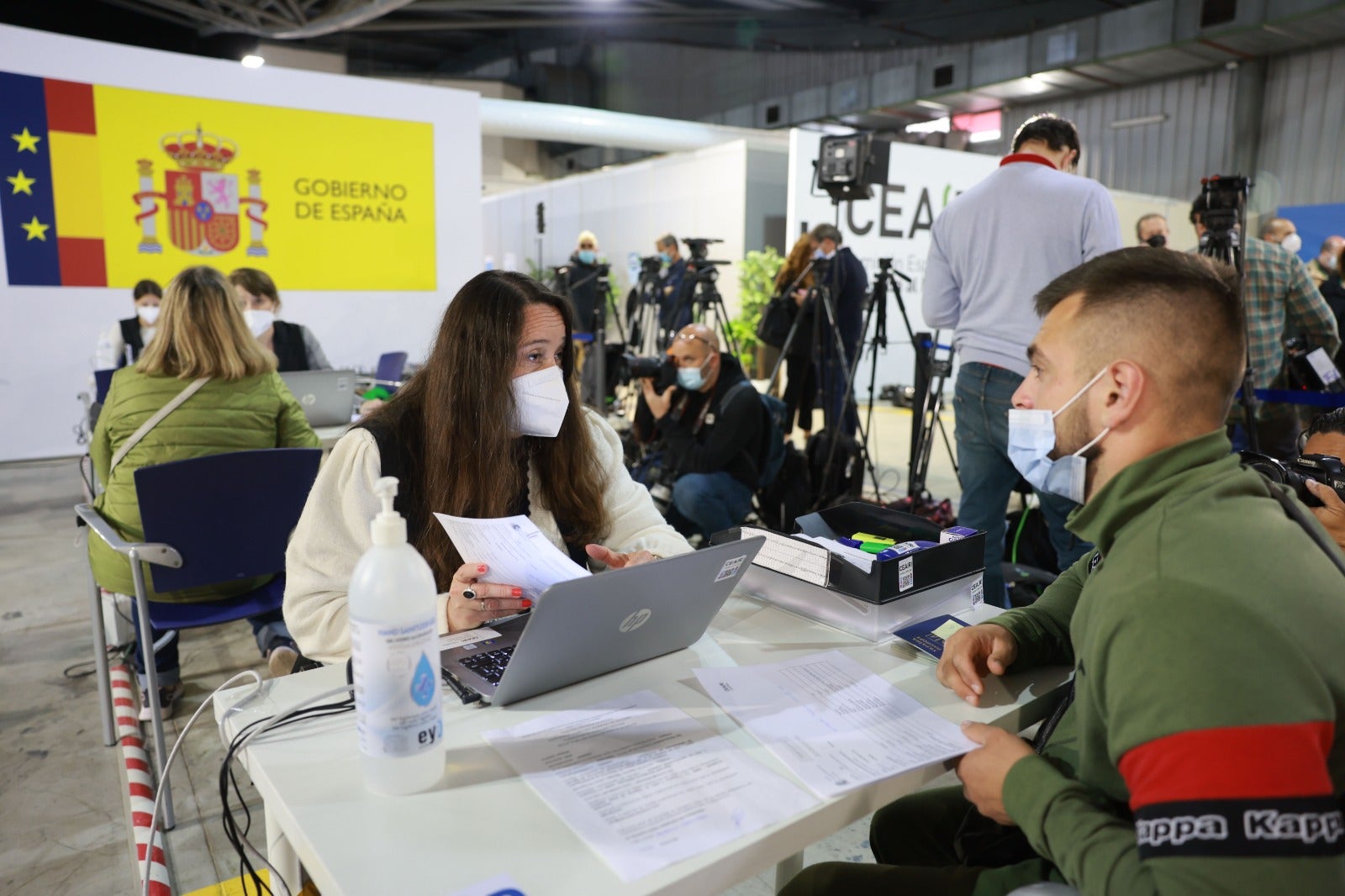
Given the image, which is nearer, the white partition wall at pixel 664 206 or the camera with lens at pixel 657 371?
the camera with lens at pixel 657 371

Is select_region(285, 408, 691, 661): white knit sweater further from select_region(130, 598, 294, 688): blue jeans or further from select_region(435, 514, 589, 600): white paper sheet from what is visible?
select_region(130, 598, 294, 688): blue jeans

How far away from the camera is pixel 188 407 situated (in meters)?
2.35

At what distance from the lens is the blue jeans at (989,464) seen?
256cm

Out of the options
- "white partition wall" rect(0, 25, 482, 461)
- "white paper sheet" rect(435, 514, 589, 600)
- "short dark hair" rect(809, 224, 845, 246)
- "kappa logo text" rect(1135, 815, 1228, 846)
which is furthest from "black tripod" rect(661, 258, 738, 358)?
"kappa logo text" rect(1135, 815, 1228, 846)

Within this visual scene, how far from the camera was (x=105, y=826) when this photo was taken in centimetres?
205

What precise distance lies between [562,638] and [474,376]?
66 cm

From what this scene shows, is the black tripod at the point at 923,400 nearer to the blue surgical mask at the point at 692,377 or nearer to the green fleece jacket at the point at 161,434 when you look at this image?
the blue surgical mask at the point at 692,377

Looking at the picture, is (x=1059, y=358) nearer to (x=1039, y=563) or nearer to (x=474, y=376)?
(x=474, y=376)

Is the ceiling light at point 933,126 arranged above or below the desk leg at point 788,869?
above

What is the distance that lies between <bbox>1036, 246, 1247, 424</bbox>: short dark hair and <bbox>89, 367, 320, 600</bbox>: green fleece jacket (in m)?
1.99

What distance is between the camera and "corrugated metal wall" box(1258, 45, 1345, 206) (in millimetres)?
10906

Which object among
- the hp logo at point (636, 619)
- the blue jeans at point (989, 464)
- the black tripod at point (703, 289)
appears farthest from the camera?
the black tripod at point (703, 289)

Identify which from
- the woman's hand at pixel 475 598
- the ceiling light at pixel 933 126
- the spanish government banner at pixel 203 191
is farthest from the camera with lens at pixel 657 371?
the ceiling light at pixel 933 126

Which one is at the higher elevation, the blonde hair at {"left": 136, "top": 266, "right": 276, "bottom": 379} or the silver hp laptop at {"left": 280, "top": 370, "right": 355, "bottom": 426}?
the blonde hair at {"left": 136, "top": 266, "right": 276, "bottom": 379}
